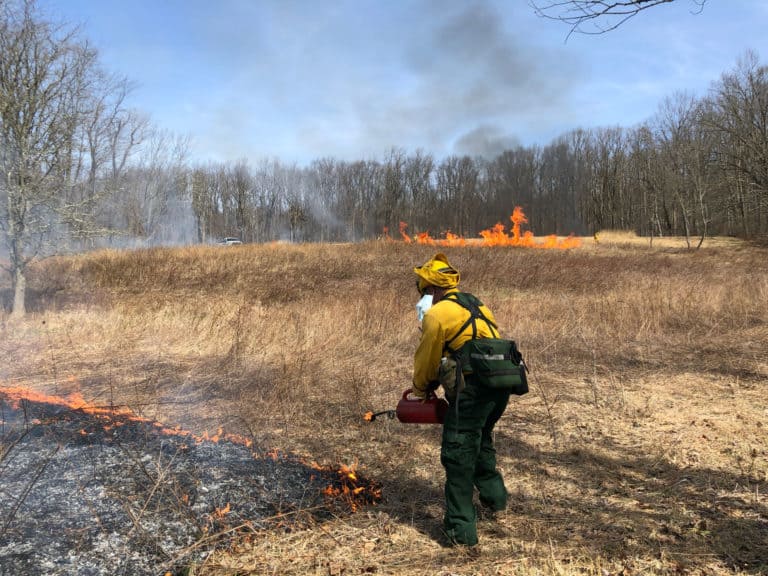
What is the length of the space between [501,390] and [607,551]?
1062 millimetres

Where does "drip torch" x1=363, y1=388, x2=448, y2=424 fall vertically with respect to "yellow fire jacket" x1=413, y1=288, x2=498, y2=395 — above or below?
below

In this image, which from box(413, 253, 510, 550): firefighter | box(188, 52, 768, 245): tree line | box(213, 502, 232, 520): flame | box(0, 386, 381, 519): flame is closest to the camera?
box(413, 253, 510, 550): firefighter

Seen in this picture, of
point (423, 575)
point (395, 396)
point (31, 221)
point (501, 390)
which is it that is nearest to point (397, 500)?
point (423, 575)

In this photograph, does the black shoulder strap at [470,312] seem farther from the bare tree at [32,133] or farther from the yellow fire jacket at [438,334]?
the bare tree at [32,133]

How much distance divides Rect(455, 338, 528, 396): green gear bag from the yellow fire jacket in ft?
0.29

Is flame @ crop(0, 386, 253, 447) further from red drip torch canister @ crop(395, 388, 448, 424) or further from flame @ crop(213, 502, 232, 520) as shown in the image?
red drip torch canister @ crop(395, 388, 448, 424)

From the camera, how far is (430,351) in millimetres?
2793

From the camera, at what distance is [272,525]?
3057mm

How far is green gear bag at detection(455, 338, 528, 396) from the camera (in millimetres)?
2646

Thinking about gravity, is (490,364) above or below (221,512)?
above

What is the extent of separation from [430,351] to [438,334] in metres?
0.11

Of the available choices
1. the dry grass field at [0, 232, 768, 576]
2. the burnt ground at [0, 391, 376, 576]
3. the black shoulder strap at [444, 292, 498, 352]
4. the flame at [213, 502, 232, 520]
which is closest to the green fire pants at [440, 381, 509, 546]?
the dry grass field at [0, 232, 768, 576]

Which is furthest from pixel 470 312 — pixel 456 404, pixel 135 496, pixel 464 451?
pixel 135 496

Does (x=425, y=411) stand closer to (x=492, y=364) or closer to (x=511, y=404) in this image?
(x=492, y=364)
